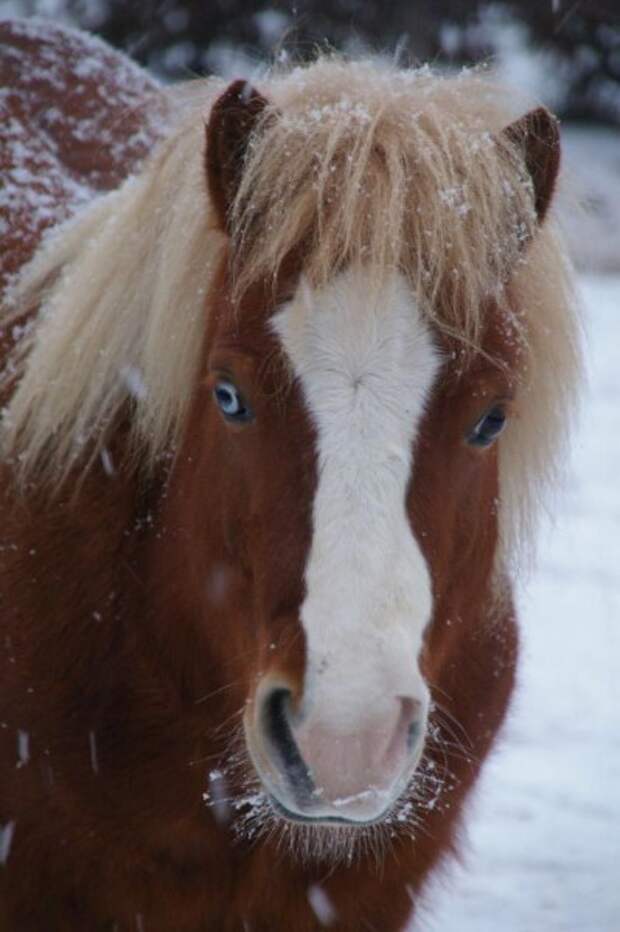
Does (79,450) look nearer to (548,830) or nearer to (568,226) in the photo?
(568,226)

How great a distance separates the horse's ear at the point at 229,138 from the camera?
88.4 inches

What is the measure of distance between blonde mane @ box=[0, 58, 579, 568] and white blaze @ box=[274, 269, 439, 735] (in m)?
0.07

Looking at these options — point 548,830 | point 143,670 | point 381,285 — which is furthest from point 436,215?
point 548,830

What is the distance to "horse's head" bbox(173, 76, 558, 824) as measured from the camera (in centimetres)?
184

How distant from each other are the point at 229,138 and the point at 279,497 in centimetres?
66

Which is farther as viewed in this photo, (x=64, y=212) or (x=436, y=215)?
(x=64, y=212)

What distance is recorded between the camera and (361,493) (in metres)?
1.93

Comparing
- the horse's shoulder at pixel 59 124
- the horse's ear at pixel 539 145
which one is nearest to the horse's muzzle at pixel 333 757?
the horse's ear at pixel 539 145

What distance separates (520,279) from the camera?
93.7 inches

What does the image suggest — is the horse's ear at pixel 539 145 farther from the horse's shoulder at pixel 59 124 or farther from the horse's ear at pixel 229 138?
the horse's shoulder at pixel 59 124

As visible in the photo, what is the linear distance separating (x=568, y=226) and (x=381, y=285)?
961 millimetres

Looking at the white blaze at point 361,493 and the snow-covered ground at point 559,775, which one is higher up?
the white blaze at point 361,493

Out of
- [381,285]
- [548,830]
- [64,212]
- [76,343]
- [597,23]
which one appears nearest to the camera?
[381,285]

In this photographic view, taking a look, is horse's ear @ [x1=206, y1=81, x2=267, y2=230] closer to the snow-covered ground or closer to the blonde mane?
the blonde mane
